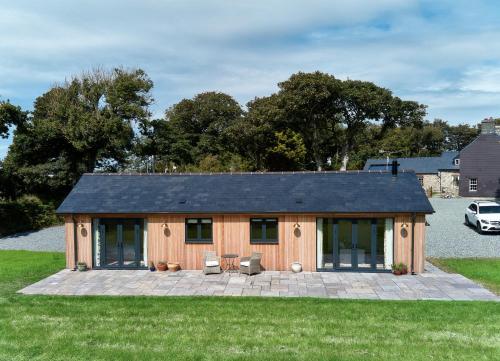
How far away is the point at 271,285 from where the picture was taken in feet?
48.6

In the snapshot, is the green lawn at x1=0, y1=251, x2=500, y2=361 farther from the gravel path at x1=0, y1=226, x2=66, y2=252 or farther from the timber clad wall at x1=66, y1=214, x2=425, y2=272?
the gravel path at x1=0, y1=226, x2=66, y2=252

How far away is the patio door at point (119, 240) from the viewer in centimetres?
1747

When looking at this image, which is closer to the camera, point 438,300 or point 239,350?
point 239,350

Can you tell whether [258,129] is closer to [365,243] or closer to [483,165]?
[483,165]

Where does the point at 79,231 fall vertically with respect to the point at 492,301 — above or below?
above

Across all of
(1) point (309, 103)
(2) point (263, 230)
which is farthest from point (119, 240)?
(1) point (309, 103)

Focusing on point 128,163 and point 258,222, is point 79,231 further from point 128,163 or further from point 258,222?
point 128,163

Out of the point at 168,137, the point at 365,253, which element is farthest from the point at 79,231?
the point at 168,137

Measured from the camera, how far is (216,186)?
729 inches

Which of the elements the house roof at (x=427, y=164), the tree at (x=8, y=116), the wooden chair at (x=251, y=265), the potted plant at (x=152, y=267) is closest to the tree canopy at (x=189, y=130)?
the tree at (x=8, y=116)

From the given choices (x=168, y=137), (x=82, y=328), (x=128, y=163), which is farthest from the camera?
(x=168, y=137)

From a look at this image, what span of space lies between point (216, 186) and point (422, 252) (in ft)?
28.7

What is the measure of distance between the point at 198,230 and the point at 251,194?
2650 mm

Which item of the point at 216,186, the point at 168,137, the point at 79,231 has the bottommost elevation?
the point at 79,231
